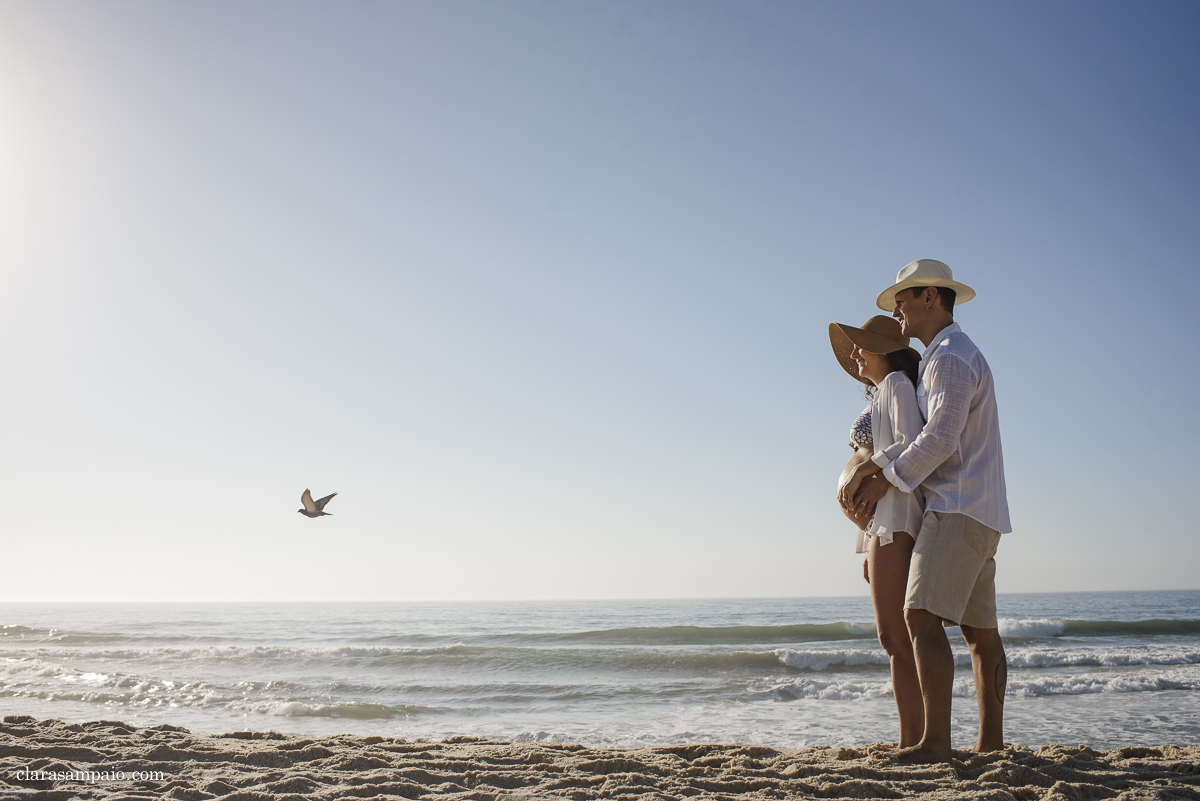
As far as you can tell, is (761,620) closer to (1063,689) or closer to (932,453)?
(1063,689)

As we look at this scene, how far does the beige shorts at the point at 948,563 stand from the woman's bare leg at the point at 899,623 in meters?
0.19

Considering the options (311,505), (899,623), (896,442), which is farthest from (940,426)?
(311,505)

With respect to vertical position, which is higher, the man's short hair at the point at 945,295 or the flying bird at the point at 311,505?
the man's short hair at the point at 945,295

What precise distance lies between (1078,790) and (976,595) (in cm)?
71

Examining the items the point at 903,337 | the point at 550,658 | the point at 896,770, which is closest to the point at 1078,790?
the point at 896,770

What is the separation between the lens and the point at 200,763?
11.2ft

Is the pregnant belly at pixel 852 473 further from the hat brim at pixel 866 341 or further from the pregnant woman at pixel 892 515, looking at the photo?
the hat brim at pixel 866 341

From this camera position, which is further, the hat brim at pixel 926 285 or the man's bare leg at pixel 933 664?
the hat brim at pixel 926 285

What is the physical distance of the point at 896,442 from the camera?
286 centimetres

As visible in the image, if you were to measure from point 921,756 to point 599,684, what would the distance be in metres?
7.10

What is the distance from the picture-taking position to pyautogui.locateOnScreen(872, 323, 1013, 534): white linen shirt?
8.56 feet

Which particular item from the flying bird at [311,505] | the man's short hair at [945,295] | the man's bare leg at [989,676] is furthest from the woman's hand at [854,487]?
the flying bird at [311,505]

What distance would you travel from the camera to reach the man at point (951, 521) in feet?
8.52

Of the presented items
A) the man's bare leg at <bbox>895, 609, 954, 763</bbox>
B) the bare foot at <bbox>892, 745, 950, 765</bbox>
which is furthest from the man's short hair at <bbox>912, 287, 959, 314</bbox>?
the bare foot at <bbox>892, 745, 950, 765</bbox>
